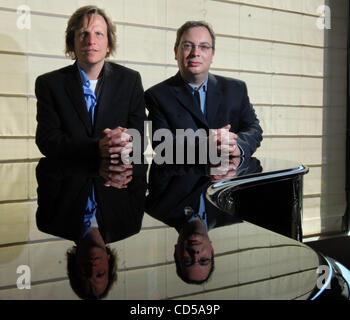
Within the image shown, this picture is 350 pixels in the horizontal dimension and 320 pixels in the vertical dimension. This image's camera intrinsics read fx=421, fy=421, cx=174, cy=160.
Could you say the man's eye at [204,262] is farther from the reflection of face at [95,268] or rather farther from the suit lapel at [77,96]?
the suit lapel at [77,96]

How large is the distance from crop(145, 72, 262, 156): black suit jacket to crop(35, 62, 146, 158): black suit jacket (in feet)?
0.51

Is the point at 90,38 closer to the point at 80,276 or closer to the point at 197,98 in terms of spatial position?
→ the point at 197,98

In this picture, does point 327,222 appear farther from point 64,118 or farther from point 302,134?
point 64,118

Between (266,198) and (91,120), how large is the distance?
1476 mm

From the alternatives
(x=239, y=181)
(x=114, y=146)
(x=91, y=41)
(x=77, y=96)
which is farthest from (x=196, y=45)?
(x=239, y=181)

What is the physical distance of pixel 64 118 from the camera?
90.4 inches

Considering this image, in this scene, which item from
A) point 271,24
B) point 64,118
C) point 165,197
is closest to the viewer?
point 165,197

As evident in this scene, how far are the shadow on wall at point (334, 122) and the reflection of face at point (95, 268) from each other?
3.48 meters

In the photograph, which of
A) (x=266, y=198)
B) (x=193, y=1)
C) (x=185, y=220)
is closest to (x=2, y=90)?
(x=193, y=1)

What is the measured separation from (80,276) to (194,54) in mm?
2489

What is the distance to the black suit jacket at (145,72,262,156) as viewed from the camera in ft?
8.45

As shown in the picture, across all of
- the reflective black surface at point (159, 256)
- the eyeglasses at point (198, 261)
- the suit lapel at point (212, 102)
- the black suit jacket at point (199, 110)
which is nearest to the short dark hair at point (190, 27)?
the black suit jacket at point (199, 110)

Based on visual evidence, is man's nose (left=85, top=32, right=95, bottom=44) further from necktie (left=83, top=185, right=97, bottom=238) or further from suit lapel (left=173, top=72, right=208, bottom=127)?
necktie (left=83, top=185, right=97, bottom=238)

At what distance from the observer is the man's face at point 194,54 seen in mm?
2730
